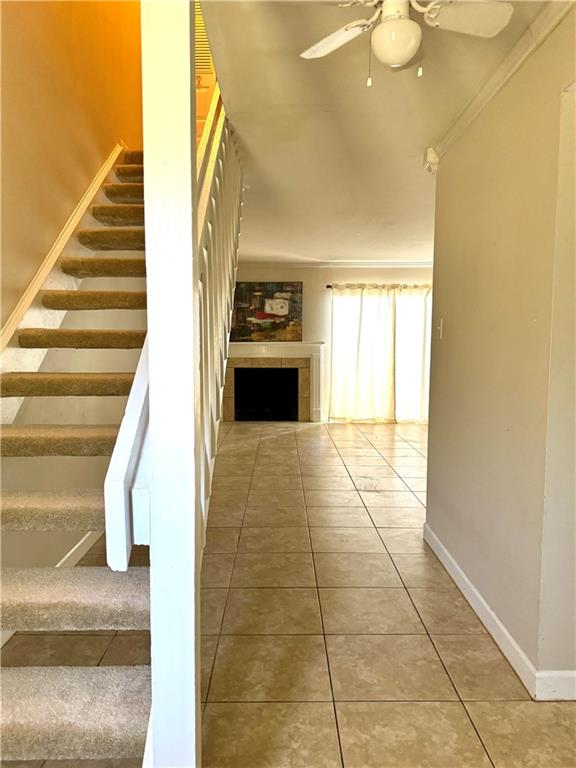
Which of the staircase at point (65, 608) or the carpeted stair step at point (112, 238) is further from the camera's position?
the carpeted stair step at point (112, 238)

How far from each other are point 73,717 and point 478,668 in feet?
4.64

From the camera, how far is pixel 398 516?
10.8ft

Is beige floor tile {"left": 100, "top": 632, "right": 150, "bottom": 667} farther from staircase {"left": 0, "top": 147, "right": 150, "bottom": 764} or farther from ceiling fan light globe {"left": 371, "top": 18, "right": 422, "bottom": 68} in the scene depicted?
ceiling fan light globe {"left": 371, "top": 18, "right": 422, "bottom": 68}

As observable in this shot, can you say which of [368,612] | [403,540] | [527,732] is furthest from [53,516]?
[403,540]

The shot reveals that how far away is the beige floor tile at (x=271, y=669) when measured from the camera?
1621 mm

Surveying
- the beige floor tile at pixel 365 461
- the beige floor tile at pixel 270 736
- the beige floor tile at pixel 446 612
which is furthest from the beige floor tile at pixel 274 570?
the beige floor tile at pixel 365 461

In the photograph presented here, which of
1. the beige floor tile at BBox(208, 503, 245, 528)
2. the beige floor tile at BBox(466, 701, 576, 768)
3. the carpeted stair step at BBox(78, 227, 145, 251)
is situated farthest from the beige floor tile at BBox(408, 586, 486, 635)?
the carpeted stair step at BBox(78, 227, 145, 251)

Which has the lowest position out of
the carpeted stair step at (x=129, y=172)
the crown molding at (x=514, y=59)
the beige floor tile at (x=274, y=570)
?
the beige floor tile at (x=274, y=570)

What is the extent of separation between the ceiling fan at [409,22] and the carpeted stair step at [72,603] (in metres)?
1.82

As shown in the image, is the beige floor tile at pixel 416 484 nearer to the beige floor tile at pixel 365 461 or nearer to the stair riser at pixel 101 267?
the beige floor tile at pixel 365 461

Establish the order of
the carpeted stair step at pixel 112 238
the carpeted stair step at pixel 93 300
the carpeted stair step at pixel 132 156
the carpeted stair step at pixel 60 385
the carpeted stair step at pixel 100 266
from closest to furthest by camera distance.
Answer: the carpeted stair step at pixel 60 385 → the carpeted stair step at pixel 93 300 → the carpeted stair step at pixel 100 266 → the carpeted stair step at pixel 112 238 → the carpeted stair step at pixel 132 156

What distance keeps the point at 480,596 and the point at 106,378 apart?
194 cm

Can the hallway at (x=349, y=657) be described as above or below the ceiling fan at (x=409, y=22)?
below

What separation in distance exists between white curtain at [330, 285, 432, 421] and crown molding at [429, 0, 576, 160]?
434cm
